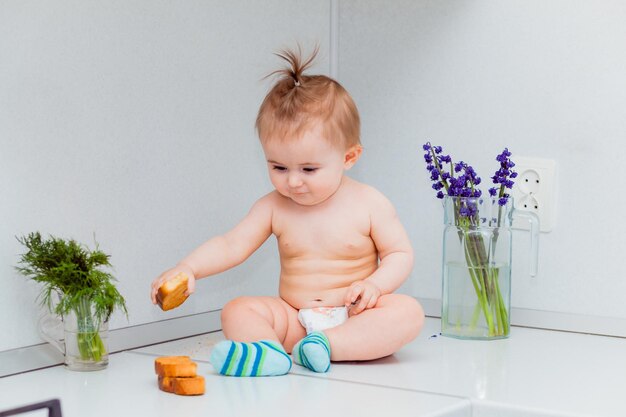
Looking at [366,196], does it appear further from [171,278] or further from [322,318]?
[171,278]

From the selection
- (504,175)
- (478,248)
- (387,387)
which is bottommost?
(387,387)

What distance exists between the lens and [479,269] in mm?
1301

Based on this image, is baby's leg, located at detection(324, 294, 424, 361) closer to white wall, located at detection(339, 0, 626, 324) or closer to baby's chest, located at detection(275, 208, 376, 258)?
baby's chest, located at detection(275, 208, 376, 258)

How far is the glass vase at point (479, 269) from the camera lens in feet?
4.25

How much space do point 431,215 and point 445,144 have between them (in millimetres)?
115

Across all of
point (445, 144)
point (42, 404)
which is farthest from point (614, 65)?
point (42, 404)

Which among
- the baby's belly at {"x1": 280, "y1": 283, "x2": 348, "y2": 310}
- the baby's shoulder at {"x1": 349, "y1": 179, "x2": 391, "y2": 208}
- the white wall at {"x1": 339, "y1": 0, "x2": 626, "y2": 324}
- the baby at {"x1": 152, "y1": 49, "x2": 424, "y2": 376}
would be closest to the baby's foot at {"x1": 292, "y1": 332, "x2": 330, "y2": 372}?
the baby at {"x1": 152, "y1": 49, "x2": 424, "y2": 376}

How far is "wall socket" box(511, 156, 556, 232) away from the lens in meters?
1.37

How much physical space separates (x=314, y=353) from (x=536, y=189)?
509 mm

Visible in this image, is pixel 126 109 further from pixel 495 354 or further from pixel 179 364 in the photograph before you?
pixel 495 354

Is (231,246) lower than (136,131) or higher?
lower

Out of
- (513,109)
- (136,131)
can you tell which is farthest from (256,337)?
(513,109)

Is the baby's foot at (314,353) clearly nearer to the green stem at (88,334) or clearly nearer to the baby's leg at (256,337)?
the baby's leg at (256,337)

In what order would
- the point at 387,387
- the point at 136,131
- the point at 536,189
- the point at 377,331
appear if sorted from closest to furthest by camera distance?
the point at 387,387, the point at 377,331, the point at 136,131, the point at 536,189
